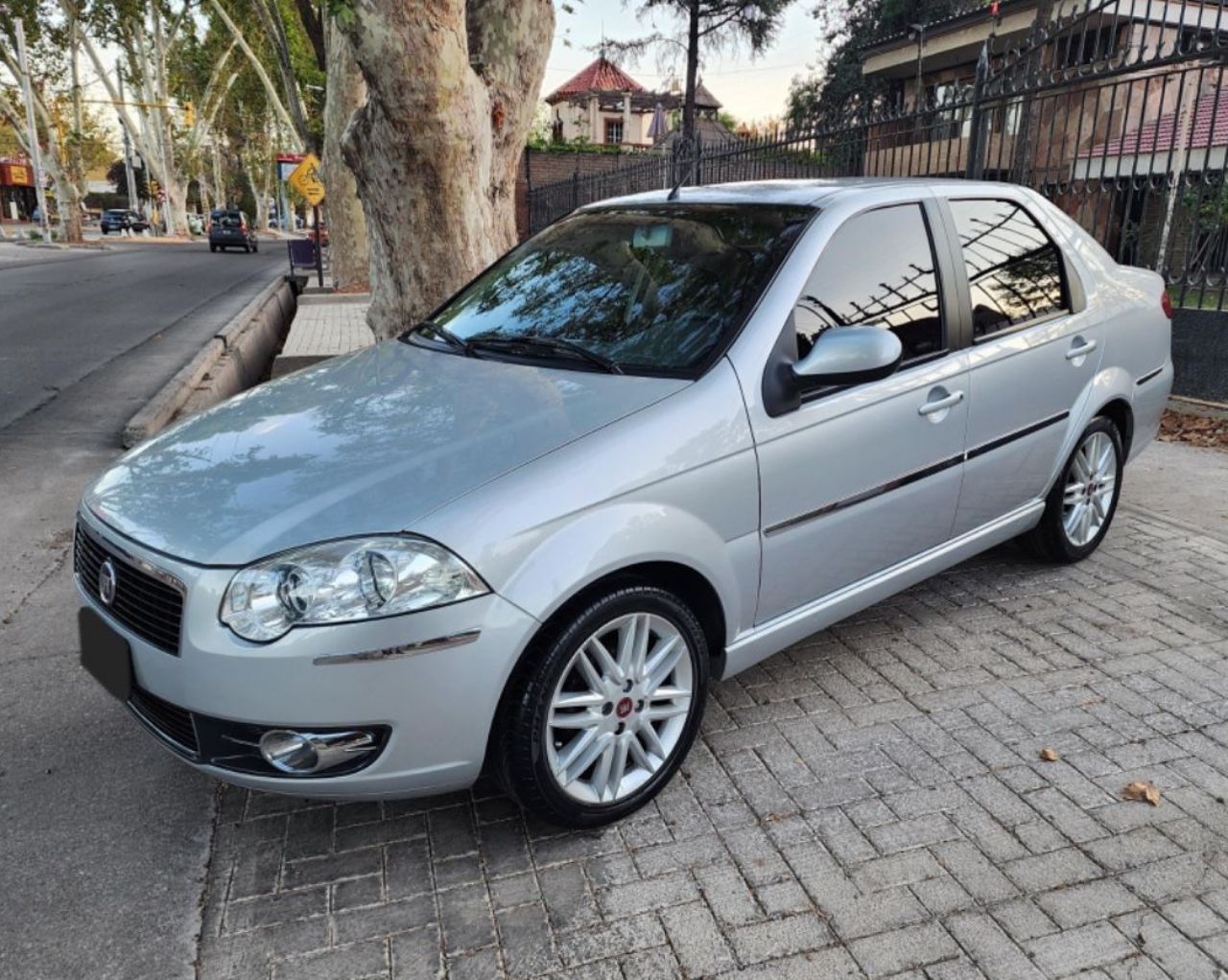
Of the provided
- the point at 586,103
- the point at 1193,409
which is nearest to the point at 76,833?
the point at 1193,409

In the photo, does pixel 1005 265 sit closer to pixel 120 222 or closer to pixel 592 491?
pixel 592 491

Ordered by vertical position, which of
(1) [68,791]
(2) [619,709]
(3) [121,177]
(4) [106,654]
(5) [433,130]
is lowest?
(1) [68,791]

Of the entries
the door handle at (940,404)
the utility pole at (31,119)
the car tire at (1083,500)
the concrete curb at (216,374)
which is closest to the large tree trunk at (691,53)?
the concrete curb at (216,374)

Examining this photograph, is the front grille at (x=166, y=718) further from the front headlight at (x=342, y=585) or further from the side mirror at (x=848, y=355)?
the side mirror at (x=848, y=355)

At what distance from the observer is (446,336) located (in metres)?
3.71

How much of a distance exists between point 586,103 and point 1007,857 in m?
57.7

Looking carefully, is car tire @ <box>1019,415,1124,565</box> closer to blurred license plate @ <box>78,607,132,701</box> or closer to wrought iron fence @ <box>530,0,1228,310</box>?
wrought iron fence @ <box>530,0,1228,310</box>

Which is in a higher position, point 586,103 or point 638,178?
point 586,103

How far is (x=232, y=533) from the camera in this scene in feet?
7.89

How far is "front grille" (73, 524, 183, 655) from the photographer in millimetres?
2408

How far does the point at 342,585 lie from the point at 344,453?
55cm

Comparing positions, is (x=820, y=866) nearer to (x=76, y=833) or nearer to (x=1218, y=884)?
(x=1218, y=884)

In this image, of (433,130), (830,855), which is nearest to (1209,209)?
(433,130)

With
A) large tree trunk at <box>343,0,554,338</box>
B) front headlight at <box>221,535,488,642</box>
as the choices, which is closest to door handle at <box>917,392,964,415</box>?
front headlight at <box>221,535,488,642</box>
